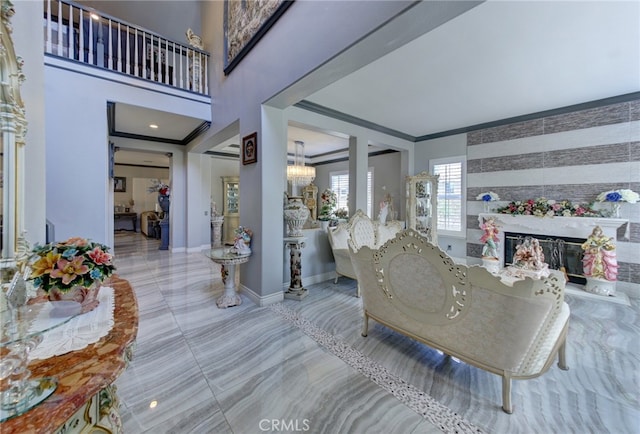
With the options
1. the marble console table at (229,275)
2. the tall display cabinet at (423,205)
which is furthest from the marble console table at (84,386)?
the tall display cabinet at (423,205)

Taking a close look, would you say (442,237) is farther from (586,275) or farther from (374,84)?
Result: (374,84)

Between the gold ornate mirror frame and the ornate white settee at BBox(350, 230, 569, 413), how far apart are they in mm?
2254

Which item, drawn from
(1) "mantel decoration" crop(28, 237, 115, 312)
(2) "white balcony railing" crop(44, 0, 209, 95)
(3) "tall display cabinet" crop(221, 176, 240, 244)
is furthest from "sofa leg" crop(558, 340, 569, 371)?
(3) "tall display cabinet" crop(221, 176, 240, 244)

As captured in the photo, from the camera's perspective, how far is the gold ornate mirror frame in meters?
1.20

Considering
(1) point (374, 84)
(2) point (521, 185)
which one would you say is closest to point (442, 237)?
(2) point (521, 185)

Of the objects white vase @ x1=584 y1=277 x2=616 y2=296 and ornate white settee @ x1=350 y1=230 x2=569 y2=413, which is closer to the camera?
ornate white settee @ x1=350 y1=230 x2=569 y2=413

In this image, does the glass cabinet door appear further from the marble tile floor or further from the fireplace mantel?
the fireplace mantel

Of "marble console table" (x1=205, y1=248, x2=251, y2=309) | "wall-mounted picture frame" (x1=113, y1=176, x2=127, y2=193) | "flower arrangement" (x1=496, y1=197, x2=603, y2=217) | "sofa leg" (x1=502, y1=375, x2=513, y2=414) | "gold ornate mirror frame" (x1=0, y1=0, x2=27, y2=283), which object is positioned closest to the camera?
"gold ornate mirror frame" (x1=0, y1=0, x2=27, y2=283)

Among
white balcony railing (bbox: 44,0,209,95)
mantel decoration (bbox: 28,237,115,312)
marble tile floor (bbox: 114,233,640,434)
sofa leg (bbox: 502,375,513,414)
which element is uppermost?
white balcony railing (bbox: 44,0,209,95)

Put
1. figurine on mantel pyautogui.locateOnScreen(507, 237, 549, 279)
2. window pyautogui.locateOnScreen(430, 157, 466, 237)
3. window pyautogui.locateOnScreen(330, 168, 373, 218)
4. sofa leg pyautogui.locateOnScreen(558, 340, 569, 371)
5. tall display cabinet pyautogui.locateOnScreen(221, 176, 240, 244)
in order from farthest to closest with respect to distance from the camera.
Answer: window pyautogui.locateOnScreen(330, 168, 373, 218), tall display cabinet pyautogui.locateOnScreen(221, 176, 240, 244), window pyautogui.locateOnScreen(430, 157, 466, 237), figurine on mantel pyautogui.locateOnScreen(507, 237, 549, 279), sofa leg pyautogui.locateOnScreen(558, 340, 569, 371)

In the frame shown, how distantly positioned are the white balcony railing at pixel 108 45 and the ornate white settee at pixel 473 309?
15.2ft

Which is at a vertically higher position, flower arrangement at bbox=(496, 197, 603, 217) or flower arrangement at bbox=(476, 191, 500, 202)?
flower arrangement at bbox=(476, 191, 500, 202)

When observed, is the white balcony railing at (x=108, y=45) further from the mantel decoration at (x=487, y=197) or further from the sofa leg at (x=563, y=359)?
the sofa leg at (x=563, y=359)

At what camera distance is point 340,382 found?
182cm
